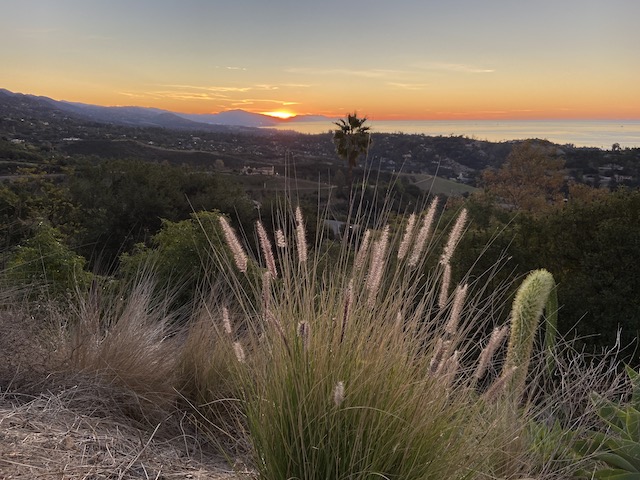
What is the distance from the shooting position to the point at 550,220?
15.1 m

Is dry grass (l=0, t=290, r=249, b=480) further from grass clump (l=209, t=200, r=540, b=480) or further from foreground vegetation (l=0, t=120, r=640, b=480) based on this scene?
grass clump (l=209, t=200, r=540, b=480)

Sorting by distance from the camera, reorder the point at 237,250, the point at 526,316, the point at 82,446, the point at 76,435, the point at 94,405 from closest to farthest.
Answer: the point at 237,250
the point at 82,446
the point at 76,435
the point at 94,405
the point at 526,316

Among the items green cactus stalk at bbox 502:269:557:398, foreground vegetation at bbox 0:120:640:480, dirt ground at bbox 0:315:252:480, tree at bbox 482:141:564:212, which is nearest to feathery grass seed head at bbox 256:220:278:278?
foreground vegetation at bbox 0:120:640:480

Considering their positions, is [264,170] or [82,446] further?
[264,170]

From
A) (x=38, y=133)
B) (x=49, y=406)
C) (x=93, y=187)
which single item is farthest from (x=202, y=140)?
(x=49, y=406)

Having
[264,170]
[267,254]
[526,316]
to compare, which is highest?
[264,170]

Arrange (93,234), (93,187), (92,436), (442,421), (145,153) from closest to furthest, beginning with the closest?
(442,421)
(92,436)
(93,234)
(93,187)
(145,153)

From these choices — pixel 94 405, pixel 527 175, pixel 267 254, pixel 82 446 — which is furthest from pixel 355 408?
pixel 527 175

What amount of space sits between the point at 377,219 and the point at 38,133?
177 feet

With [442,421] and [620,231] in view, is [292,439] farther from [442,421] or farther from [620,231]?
[620,231]

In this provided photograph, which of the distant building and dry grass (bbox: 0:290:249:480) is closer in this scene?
dry grass (bbox: 0:290:249:480)

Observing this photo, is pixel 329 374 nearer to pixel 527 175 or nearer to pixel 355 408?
pixel 355 408

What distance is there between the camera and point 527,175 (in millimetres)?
36625

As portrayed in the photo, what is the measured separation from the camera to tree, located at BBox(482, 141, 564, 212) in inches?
1406
